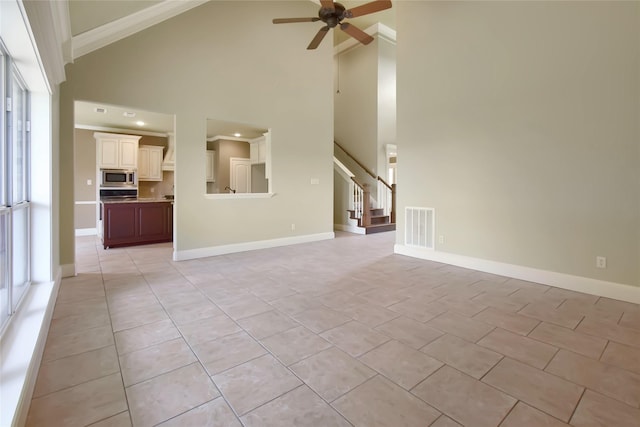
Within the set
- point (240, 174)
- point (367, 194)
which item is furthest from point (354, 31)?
point (240, 174)

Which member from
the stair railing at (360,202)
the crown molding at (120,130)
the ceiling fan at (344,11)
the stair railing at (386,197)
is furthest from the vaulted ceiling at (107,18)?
the stair railing at (386,197)

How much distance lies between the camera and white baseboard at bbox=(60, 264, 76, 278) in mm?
3887

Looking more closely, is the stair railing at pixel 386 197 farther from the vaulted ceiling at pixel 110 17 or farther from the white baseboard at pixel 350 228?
the vaulted ceiling at pixel 110 17

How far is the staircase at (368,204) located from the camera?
25.1 feet

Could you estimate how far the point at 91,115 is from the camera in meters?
6.25

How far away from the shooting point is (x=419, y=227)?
4973mm

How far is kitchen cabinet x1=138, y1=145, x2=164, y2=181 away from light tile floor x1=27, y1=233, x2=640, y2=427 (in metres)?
4.99

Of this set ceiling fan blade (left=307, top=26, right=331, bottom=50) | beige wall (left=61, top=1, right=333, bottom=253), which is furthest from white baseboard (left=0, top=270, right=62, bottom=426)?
ceiling fan blade (left=307, top=26, right=331, bottom=50)

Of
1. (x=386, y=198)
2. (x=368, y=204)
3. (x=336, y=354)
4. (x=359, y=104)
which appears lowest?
(x=336, y=354)

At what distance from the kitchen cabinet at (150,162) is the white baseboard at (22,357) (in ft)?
20.5

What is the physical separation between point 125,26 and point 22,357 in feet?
13.3

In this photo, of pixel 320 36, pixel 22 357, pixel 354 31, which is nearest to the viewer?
pixel 22 357

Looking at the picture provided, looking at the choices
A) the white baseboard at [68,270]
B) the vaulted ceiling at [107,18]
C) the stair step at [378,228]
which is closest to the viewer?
the vaulted ceiling at [107,18]

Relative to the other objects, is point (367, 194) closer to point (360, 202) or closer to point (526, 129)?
point (360, 202)
